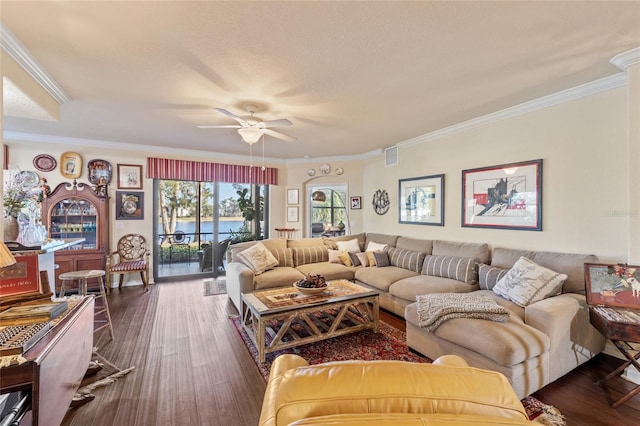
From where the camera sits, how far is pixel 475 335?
6.75 ft

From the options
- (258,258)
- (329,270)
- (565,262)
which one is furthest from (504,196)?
(258,258)

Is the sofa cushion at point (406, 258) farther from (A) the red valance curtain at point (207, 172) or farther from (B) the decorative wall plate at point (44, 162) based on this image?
(B) the decorative wall plate at point (44, 162)

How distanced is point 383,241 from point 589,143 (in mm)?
2839

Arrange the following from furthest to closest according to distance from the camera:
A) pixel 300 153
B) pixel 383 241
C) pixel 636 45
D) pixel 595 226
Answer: pixel 300 153 → pixel 383 241 → pixel 595 226 → pixel 636 45

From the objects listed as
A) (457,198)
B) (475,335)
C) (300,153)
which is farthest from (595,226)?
(300,153)

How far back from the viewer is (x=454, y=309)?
2.26 metres

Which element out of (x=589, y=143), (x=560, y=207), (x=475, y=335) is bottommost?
(x=475, y=335)

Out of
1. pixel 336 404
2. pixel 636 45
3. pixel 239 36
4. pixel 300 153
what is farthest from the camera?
pixel 300 153

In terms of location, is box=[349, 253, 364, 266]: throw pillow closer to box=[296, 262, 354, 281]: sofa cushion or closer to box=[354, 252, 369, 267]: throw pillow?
box=[354, 252, 369, 267]: throw pillow

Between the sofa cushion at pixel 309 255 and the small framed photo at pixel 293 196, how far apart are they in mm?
1842

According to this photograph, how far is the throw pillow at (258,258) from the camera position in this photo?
3736 millimetres

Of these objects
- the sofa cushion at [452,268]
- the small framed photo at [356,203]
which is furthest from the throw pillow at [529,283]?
the small framed photo at [356,203]

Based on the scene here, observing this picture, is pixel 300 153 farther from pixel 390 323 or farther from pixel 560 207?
pixel 560 207

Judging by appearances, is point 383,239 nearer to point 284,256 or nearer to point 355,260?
point 355,260
